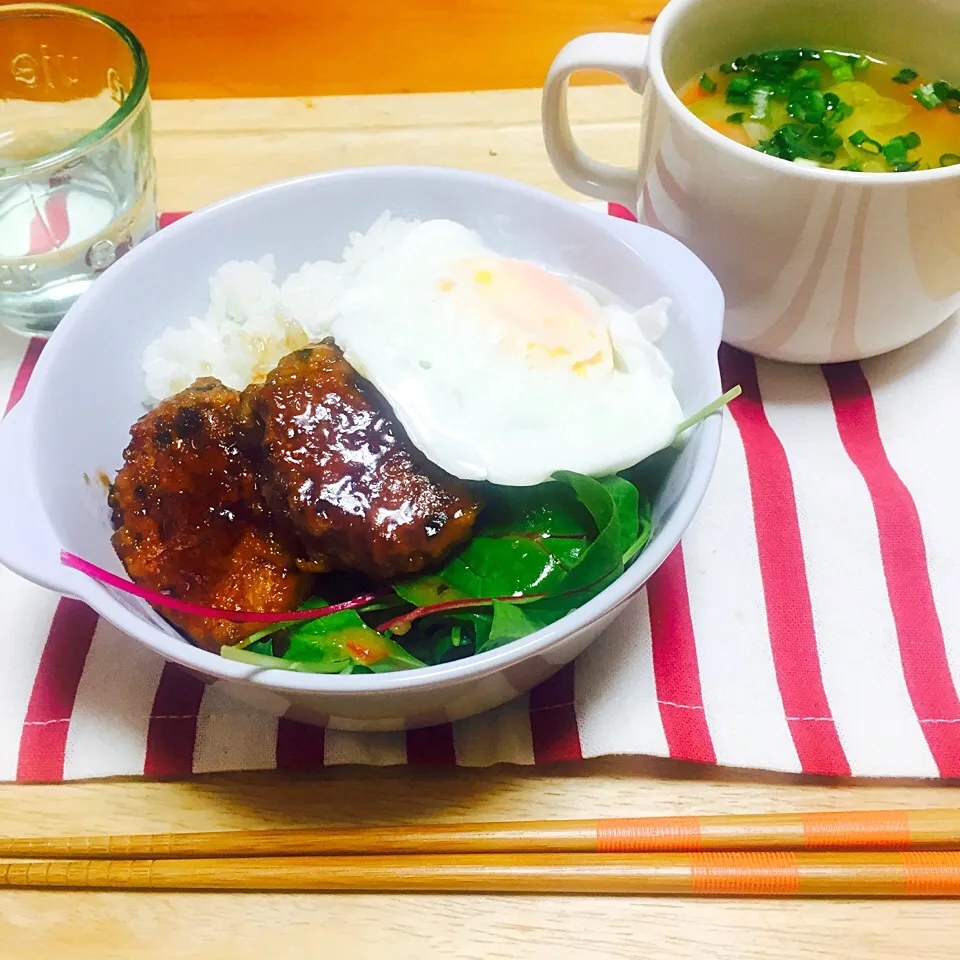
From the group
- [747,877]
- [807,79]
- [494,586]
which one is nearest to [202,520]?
[494,586]

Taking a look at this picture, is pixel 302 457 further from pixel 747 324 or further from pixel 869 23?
pixel 869 23

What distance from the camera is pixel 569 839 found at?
102 centimetres

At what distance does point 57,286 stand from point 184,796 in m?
0.94

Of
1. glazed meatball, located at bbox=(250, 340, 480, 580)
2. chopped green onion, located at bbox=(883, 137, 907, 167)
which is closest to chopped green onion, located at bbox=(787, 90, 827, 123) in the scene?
chopped green onion, located at bbox=(883, 137, 907, 167)

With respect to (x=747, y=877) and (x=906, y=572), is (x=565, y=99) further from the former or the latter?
(x=747, y=877)

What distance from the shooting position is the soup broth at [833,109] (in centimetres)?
140

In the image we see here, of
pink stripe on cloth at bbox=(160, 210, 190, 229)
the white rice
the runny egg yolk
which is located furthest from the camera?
pink stripe on cloth at bbox=(160, 210, 190, 229)

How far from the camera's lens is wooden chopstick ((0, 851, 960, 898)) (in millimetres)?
993

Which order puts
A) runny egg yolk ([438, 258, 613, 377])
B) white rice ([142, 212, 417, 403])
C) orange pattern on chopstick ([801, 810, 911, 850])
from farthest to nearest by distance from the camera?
white rice ([142, 212, 417, 403]) → runny egg yolk ([438, 258, 613, 377]) → orange pattern on chopstick ([801, 810, 911, 850])

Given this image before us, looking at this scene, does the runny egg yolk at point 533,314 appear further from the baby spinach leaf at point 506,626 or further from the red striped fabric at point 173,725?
the red striped fabric at point 173,725

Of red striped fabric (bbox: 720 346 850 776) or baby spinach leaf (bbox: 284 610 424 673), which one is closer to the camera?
baby spinach leaf (bbox: 284 610 424 673)

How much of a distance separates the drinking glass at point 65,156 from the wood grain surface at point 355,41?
350mm

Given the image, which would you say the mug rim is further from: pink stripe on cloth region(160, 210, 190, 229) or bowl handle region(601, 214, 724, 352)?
pink stripe on cloth region(160, 210, 190, 229)

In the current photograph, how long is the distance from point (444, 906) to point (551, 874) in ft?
0.41
